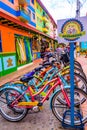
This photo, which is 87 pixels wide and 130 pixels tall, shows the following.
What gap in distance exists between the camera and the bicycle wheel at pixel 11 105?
13.0 feet

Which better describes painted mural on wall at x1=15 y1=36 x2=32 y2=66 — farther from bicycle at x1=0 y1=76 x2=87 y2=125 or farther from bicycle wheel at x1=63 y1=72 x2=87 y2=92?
bicycle at x1=0 y1=76 x2=87 y2=125

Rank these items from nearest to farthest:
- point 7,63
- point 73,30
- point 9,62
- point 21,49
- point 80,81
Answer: point 73,30 → point 80,81 → point 7,63 → point 9,62 → point 21,49

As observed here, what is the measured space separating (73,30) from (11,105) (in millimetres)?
2037

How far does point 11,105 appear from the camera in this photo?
13.1 ft

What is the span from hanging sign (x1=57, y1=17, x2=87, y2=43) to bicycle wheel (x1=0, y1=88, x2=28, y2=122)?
155 centimetres

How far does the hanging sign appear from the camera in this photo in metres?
3.13

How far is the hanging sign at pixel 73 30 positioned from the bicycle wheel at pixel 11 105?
1.55 metres

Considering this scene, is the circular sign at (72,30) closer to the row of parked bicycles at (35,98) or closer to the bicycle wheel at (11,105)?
the row of parked bicycles at (35,98)

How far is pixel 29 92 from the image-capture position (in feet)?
13.0

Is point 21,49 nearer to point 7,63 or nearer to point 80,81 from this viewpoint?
point 7,63

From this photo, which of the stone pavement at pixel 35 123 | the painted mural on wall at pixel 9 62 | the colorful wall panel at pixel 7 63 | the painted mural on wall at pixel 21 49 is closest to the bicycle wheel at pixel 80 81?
the stone pavement at pixel 35 123

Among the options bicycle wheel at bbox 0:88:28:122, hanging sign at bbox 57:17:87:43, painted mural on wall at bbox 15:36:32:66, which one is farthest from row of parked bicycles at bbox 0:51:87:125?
painted mural on wall at bbox 15:36:32:66

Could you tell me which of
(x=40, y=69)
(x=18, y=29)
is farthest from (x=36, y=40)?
(x=40, y=69)

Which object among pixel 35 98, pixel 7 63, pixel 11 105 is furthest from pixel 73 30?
pixel 7 63
